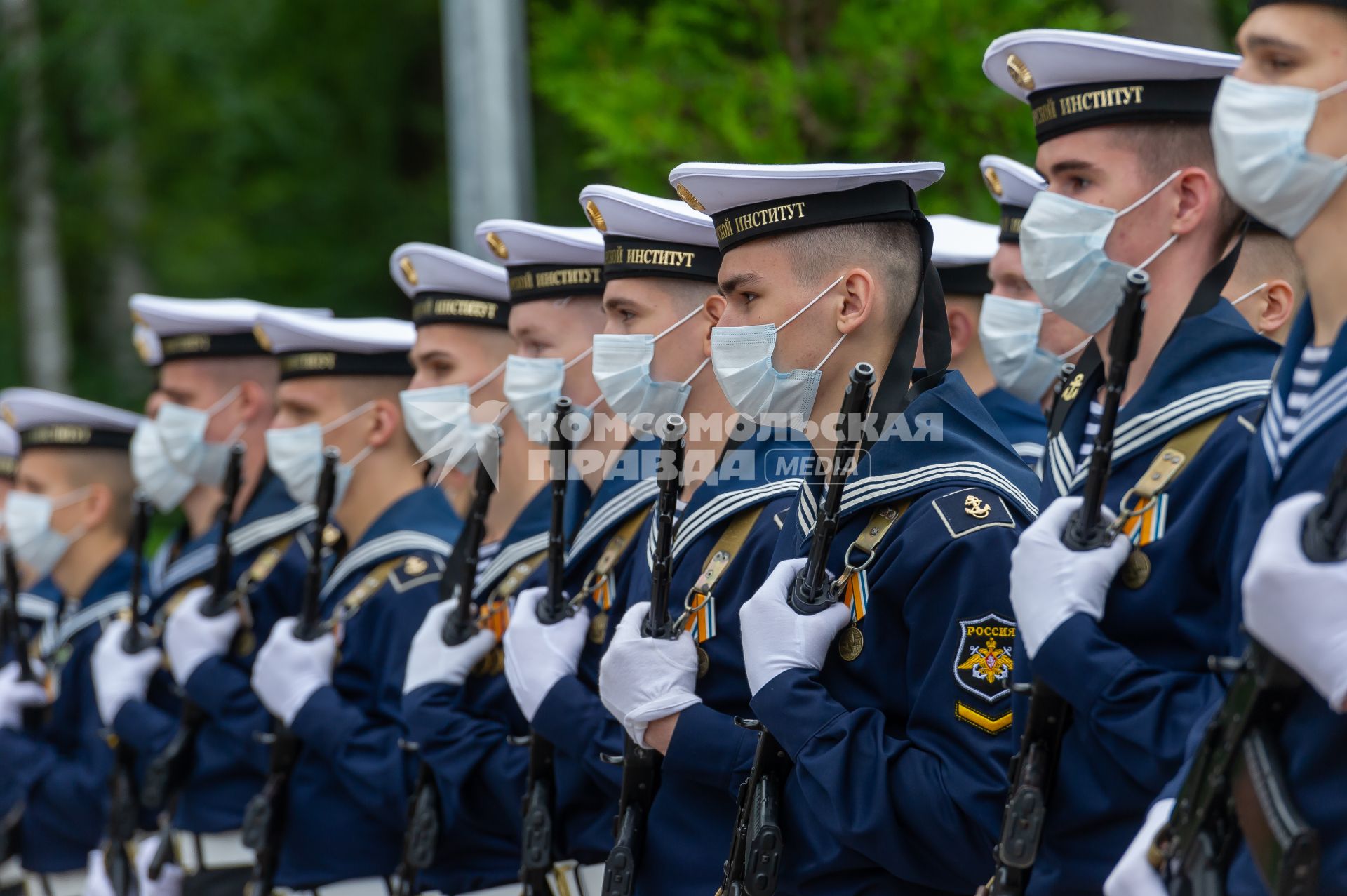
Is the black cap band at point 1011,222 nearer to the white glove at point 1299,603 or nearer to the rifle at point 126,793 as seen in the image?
the white glove at point 1299,603

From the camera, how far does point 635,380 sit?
4402 mm

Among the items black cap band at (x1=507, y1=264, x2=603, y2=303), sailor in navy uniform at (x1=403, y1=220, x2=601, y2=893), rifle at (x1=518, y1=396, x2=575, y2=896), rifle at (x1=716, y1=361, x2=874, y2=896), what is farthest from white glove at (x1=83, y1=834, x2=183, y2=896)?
rifle at (x1=716, y1=361, x2=874, y2=896)

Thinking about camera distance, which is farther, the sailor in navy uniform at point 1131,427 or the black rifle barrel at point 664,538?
the black rifle barrel at point 664,538

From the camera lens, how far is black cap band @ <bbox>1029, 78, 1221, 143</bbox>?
3252mm

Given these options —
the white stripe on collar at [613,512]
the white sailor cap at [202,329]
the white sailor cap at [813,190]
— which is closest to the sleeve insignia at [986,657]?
the white sailor cap at [813,190]

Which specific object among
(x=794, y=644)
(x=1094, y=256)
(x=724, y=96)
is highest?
(x=724, y=96)

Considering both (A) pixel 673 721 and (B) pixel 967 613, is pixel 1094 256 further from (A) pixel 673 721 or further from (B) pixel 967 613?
(A) pixel 673 721

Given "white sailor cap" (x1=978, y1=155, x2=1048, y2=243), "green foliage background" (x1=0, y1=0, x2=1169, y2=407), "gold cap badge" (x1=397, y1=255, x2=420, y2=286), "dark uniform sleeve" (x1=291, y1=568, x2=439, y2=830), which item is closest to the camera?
"white sailor cap" (x1=978, y1=155, x2=1048, y2=243)

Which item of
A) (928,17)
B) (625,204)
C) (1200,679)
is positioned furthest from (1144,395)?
(928,17)

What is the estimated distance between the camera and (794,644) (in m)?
3.30

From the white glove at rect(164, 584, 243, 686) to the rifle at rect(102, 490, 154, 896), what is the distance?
501 millimetres

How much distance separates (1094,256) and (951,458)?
1.64 ft

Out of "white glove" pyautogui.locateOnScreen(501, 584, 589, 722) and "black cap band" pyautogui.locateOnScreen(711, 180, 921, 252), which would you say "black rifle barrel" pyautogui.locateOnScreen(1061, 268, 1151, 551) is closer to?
"black cap band" pyautogui.locateOnScreen(711, 180, 921, 252)

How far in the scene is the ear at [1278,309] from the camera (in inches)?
161
